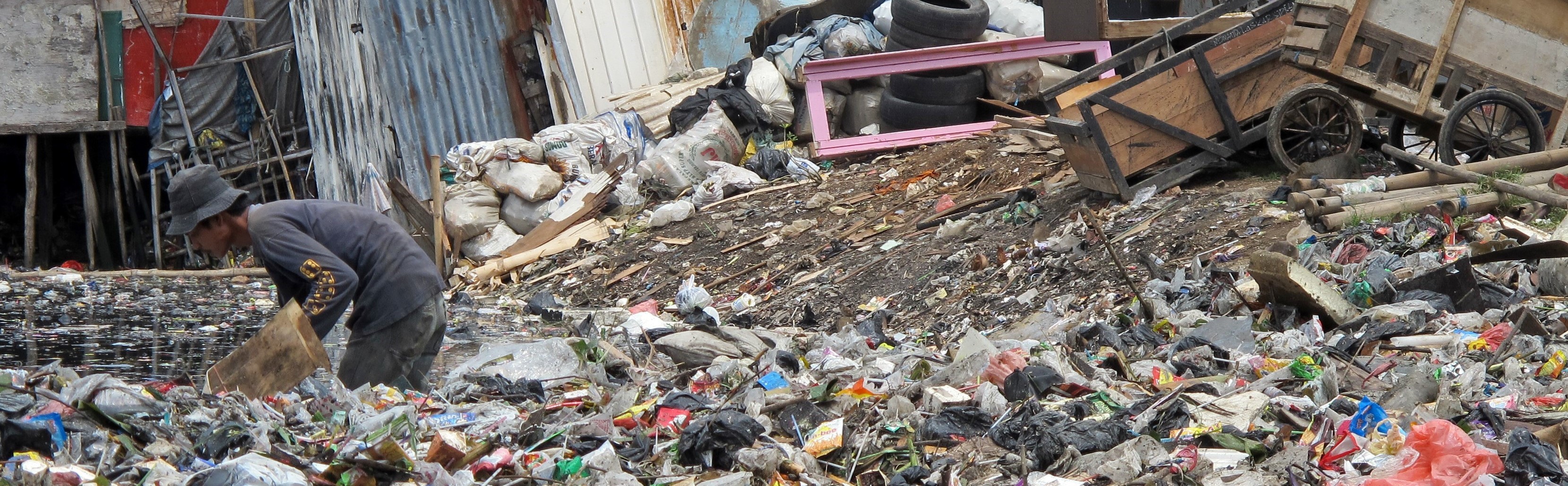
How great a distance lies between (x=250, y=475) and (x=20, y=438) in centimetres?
78

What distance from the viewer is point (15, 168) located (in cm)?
1252

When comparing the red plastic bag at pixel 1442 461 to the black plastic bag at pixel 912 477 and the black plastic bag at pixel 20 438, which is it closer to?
the black plastic bag at pixel 912 477

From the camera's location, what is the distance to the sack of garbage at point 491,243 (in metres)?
8.91

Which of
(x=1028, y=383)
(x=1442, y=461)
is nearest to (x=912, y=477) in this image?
(x=1028, y=383)

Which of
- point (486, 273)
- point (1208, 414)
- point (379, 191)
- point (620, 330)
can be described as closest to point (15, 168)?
point (379, 191)

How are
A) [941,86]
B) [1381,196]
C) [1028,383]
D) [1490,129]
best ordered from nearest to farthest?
1. [1028,383]
2. [1381,196]
3. [1490,129]
4. [941,86]

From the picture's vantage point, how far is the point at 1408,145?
7730 millimetres

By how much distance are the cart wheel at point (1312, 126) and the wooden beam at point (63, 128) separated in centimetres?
1046

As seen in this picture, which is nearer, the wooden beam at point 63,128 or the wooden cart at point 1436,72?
the wooden cart at point 1436,72

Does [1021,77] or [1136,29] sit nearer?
[1136,29]

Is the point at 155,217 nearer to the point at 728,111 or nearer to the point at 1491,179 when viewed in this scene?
the point at 728,111

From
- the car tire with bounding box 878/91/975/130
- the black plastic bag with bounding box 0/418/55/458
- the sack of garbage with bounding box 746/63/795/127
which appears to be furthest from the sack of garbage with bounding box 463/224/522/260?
the black plastic bag with bounding box 0/418/55/458

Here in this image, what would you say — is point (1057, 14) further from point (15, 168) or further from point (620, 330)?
point (15, 168)

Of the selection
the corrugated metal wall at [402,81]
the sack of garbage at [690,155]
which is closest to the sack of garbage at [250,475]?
the sack of garbage at [690,155]
